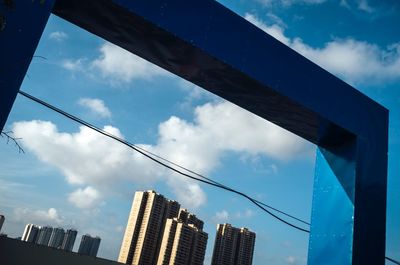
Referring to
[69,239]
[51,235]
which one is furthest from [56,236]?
[69,239]

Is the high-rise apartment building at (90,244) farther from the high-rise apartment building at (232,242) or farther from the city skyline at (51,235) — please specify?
the high-rise apartment building at (232,242)

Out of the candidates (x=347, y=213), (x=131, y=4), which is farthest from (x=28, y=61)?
(x=347, y=213)

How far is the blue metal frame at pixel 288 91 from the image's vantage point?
445cm

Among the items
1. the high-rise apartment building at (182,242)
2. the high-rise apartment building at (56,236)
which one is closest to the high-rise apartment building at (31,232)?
the high-rise apartment building at (56,236)

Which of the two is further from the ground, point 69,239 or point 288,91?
point 288,91

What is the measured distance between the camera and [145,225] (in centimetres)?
Result: 4316

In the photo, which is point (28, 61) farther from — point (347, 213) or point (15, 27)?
point (347, 213)

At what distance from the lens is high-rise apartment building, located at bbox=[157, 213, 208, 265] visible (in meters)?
44.6

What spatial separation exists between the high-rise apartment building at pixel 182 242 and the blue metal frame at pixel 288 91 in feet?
132

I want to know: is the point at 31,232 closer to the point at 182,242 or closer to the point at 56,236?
the point at 56,236

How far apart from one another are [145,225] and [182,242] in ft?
21.6

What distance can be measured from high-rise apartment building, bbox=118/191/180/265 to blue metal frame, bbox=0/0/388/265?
34991 mm

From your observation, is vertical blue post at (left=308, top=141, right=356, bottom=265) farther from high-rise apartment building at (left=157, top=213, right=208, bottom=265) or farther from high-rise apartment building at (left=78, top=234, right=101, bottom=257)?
high-rise apartment building at (left=78, top=234, right=101, bottom=257)

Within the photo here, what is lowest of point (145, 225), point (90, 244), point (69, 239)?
point (69, 239)
